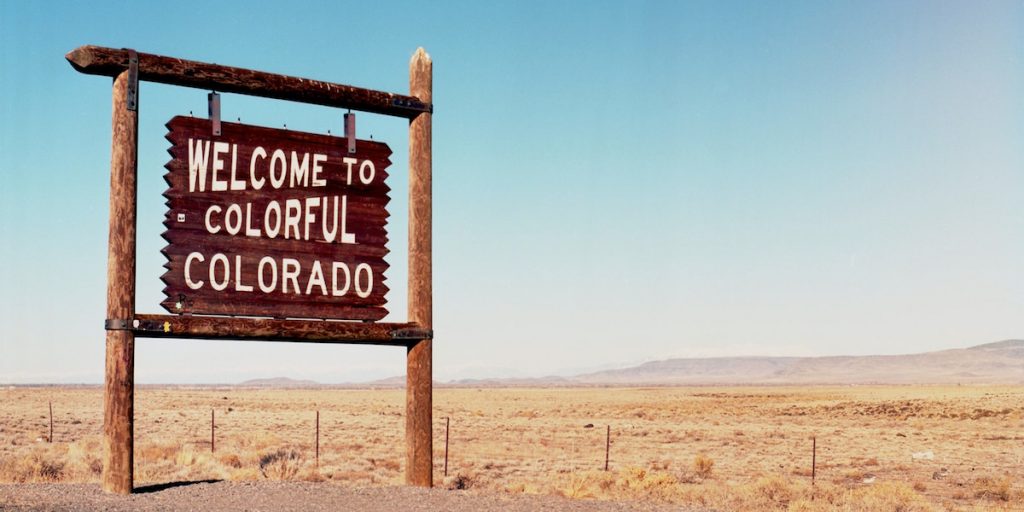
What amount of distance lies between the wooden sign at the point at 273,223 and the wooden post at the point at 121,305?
0.41 metres

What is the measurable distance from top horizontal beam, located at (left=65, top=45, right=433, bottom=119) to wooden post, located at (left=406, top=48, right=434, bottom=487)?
1.49ft

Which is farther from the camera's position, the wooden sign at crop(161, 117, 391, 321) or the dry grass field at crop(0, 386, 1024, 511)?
the dry grass field at crop(0, 386, 1024, 511)

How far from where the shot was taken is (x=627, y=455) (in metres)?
32.0

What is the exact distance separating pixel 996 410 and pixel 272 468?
49.3 m

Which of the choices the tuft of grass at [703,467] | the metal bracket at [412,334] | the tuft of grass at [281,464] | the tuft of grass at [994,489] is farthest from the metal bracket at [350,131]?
Answer: the tuft of grass at [994,489]

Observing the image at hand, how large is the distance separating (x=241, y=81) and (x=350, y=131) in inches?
56.1

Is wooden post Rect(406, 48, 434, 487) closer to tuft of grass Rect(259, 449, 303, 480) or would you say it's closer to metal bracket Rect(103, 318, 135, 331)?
metal bracket Rect(103, 318, 135, 331)

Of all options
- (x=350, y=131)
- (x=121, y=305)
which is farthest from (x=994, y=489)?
(x=121, y=305)

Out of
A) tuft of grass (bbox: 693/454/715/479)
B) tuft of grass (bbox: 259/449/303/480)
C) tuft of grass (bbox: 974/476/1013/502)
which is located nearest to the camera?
tuft of grass (bbox: 259/449/303/480)

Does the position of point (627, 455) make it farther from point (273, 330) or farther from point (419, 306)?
point (273, 330)

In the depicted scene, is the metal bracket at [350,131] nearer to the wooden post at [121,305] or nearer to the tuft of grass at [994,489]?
the wooden post at [121,305]

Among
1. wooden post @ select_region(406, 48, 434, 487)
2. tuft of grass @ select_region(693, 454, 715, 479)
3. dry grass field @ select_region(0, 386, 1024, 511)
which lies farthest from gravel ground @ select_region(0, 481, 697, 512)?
tuft of grass @ select_region(693, 454, 715, 479)

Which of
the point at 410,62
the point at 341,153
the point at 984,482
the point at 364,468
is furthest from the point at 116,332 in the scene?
the point at 984,482

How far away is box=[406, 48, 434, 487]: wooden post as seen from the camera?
38.5 ft
